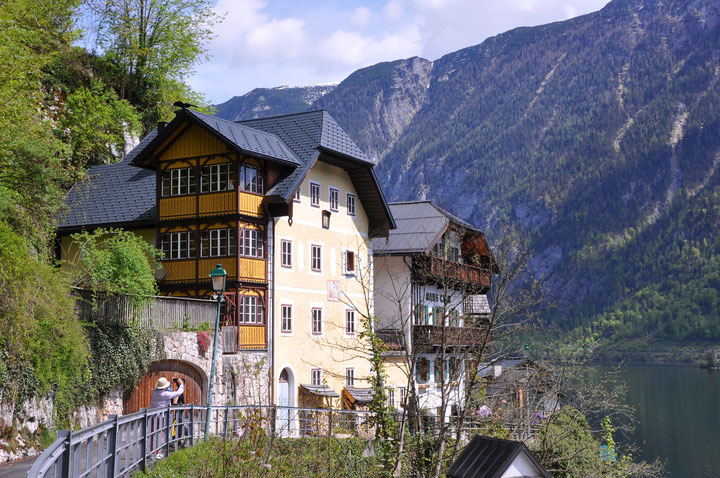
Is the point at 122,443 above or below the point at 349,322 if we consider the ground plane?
below

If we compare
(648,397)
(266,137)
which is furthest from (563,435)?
(648,397)

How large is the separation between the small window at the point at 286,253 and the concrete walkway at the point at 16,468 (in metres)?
16.3

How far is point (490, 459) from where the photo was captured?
10344mm

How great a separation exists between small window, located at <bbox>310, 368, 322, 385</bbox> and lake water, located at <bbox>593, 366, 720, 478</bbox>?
1193 cm

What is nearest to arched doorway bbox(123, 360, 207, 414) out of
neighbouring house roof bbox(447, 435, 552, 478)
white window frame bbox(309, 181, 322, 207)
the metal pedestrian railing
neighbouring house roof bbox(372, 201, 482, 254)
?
the metal pedestrian railing

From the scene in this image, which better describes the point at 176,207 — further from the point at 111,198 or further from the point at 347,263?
the point at 347,263

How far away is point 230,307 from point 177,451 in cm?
1303

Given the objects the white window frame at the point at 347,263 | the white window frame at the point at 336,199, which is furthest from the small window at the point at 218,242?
the white window frame at the point at 347,263

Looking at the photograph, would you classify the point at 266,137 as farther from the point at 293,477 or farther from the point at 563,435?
the point at 293,477

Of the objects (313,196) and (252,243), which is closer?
(252,243)

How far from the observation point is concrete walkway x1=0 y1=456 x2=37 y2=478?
15239 millimetres

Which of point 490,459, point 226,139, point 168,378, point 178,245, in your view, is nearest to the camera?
point 490,459

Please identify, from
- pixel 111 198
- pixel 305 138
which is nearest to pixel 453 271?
pixel 305 138

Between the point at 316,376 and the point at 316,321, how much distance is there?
2.30 m
